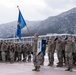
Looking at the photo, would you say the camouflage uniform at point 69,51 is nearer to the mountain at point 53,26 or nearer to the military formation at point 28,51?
the military formation at point 28,51

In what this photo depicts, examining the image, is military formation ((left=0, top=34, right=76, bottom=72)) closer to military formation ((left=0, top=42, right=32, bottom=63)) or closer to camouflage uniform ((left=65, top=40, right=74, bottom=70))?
military formation ((left=0, top=42, right=32, bottom=63))

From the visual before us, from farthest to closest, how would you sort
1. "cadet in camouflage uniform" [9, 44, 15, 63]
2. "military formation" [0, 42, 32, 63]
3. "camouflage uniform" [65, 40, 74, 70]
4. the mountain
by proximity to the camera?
the mountain
"military formation" [0, 42, 32, 63]
"cadet in camouflage uniform" [9, 44, 15, 63]
"camouflage uniform" [65, 40, 74, 70]

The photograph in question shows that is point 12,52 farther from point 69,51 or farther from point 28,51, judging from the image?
point 69,51

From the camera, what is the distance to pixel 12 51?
832 inches

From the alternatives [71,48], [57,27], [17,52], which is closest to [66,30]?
[57,27]

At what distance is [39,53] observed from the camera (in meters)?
14.0

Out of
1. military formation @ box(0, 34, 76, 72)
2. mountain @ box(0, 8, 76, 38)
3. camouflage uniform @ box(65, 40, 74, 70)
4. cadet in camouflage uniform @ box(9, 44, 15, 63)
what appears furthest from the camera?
mountain @ box(0, 8, 76, 38)

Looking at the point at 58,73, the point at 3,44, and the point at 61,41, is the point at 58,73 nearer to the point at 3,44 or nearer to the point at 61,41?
the point at 61,41

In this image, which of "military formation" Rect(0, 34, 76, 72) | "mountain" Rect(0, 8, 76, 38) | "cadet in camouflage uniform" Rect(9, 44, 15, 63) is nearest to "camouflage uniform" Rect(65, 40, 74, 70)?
"military formation" Rect(0, 34, 76, 72)

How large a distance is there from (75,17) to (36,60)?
282 feet

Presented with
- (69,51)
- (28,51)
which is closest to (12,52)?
(28,51)

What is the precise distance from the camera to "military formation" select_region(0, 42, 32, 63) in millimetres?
21062

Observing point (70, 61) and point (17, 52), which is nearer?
point (70, 61)

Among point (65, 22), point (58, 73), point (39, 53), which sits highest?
point (65, 22)
